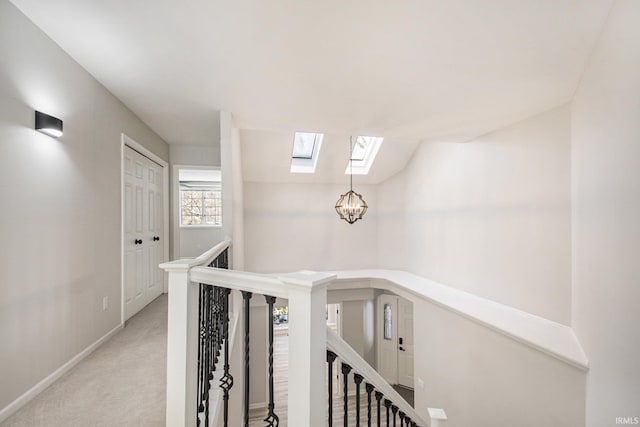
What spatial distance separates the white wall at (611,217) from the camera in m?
1.74

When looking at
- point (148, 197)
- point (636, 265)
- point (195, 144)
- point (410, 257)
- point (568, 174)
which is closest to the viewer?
point (636, 265)

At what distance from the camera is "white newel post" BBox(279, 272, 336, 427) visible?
36.0 inches

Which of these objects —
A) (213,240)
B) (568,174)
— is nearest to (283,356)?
(213,240)

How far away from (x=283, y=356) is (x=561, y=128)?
298 inches

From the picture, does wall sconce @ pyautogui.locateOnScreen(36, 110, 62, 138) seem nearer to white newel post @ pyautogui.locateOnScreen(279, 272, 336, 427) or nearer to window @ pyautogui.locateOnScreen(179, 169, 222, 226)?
white newel post @ pyautogui.locateOnScreen(279, 272, 336, 427)

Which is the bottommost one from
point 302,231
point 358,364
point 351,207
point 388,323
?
point 388,323

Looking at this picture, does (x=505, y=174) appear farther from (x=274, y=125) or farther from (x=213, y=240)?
(x=213, y=240)

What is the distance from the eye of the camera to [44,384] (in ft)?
6.42

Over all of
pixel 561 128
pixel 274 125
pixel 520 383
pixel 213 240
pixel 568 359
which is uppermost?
pixel 274 125

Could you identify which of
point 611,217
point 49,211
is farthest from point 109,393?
point 611,217

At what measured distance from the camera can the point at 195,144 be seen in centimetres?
491

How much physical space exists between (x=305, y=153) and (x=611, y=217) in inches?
192

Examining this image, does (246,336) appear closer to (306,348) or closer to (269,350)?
(269,350)

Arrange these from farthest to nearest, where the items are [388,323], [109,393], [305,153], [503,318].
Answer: [388,323] < [305,153] < [503,318] < [109,393]
